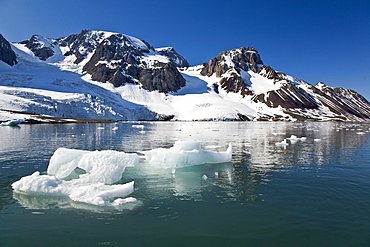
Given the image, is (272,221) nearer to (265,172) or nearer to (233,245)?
(233,245)

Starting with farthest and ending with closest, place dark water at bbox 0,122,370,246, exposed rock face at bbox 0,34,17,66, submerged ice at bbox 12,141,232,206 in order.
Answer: exposed rock face at bbox 0,34,17,66 < submerged ice at bbox 12,141,232,206 < dark water at bbox 0,122,370,246

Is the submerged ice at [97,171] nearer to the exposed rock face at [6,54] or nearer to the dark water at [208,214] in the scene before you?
the dark water at [208,214]

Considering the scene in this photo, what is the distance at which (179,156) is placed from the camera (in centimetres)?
1527

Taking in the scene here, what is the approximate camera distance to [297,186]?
1130 cm

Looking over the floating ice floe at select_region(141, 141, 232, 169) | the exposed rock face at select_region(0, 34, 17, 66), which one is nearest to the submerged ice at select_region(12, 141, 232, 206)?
the floating ice floe at select_region(141, 141, 232, 169)

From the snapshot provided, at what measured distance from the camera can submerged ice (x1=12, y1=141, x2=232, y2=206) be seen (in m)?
9.46

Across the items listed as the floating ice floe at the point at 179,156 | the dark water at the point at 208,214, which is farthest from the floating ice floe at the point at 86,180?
the floating ice floe at the point at 179,156

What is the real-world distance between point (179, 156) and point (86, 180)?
6.10m

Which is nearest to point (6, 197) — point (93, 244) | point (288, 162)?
point (93, 244)

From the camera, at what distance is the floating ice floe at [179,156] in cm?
1509

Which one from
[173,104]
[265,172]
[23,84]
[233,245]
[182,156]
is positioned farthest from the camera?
[173,104]

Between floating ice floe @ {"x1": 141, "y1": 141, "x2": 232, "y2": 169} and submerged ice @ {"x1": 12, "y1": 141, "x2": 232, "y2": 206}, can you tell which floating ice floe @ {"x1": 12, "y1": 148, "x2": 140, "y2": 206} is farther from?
floating ice floe @ {"x1": 141, "y1": 141, "x2": 232, "y2": 169}

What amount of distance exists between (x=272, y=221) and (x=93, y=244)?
5503 mm

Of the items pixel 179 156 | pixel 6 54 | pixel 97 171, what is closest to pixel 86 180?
pixel 97 171
